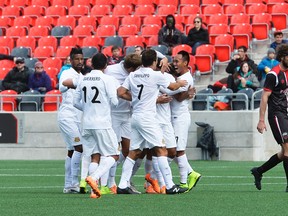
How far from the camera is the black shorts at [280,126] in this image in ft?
47.5

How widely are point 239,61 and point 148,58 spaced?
10.1 meters

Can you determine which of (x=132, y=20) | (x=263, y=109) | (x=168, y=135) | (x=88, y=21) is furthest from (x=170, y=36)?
(x=263, y=109)

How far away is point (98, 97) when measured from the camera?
14156 mm

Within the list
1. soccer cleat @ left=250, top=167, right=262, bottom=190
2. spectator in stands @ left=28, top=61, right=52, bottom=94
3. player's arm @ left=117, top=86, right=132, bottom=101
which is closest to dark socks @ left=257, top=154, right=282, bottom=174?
soccer cleat @ left=250, top=167, right=262, bottom=190

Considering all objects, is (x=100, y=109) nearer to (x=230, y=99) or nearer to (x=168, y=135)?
(x=168, y=135)

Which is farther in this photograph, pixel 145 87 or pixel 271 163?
pixel 271 163

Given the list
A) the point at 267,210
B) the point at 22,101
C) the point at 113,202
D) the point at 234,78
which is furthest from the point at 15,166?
the point at 267,210

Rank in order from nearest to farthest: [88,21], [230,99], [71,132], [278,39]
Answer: [71,132]
[230,99]
[278,39]
[88,21]

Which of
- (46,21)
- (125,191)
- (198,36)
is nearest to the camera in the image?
(125,191)

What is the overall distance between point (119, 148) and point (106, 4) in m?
16.8

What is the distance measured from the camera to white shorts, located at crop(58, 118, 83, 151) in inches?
616

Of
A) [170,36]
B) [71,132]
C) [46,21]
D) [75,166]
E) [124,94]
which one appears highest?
[46,21]

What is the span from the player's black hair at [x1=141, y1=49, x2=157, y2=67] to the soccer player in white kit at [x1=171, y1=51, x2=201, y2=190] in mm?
1010

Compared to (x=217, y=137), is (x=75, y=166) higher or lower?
higher
